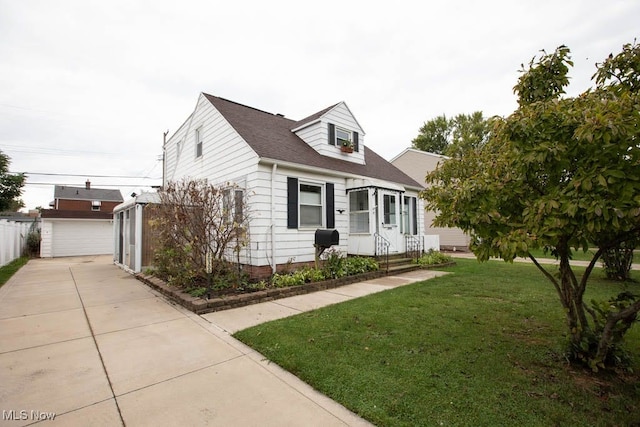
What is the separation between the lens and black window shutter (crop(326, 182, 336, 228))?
9.43 metres

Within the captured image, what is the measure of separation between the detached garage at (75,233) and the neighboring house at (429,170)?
21.2 metres

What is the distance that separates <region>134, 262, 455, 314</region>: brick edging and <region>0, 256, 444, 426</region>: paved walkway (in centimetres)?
21

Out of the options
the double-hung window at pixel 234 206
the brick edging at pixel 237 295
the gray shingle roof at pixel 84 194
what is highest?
the gray shingle roof at pixel 84 194

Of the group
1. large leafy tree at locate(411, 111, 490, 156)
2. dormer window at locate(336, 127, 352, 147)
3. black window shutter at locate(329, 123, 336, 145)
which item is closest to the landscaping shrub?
dormer window at locate(336, 127, 352, 147)

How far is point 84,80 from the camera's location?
36.9 ft

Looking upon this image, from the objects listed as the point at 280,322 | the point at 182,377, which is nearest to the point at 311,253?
the point at 280,322

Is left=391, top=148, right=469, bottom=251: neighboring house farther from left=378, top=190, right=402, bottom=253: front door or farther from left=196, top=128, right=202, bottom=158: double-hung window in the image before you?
left=196, top=128, right=202, bottom=158: double-hung window

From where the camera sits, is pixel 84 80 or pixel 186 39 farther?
pixel 84 80

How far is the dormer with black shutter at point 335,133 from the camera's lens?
10922 millimetres

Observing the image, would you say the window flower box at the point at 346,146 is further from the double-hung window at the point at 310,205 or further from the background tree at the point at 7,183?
the background tree at the point at 7,183

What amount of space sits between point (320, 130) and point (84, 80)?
9.37 m

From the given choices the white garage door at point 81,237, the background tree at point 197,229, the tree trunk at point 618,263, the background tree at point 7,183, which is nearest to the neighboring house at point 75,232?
the white garage door at point 81,237

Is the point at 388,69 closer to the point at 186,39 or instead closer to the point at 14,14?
the point at 186,39

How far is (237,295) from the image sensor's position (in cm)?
615
